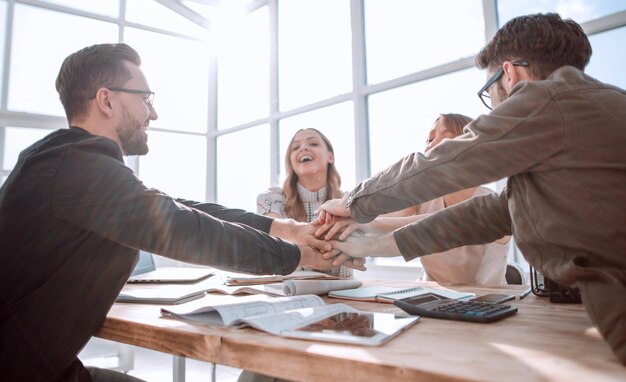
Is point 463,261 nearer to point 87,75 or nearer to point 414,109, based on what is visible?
point 87,75

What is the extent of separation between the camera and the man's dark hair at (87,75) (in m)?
1.35

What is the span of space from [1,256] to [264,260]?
60 cm

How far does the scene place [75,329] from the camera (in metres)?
0.99

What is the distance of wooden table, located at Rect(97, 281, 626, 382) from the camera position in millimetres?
566

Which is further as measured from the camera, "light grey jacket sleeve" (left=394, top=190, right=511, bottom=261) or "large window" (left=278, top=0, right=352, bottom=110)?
"large window" (left=278, top=0, right=352, bottom=110)

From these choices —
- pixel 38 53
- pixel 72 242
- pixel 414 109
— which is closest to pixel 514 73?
pixel 72 242

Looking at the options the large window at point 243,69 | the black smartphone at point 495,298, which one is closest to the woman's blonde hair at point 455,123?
the black smartphone at point 495,298

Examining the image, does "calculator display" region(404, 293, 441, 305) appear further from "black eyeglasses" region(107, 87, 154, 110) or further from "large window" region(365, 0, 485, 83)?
"large window" region(365, 0, 485, 83)

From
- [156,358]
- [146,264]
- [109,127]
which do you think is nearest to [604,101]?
[109,127]

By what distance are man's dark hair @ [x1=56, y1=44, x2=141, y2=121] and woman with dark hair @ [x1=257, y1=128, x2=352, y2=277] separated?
4.44ft

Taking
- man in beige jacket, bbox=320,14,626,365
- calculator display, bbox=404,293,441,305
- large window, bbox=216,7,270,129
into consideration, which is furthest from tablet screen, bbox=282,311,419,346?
large window, bbox=216,7,270,129

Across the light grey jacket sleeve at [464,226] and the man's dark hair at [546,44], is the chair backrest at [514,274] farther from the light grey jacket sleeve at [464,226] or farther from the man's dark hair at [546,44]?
the man's dark hair at [546,44]

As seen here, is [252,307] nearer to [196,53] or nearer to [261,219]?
[261,219]

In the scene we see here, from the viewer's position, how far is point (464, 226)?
1.25 metres
